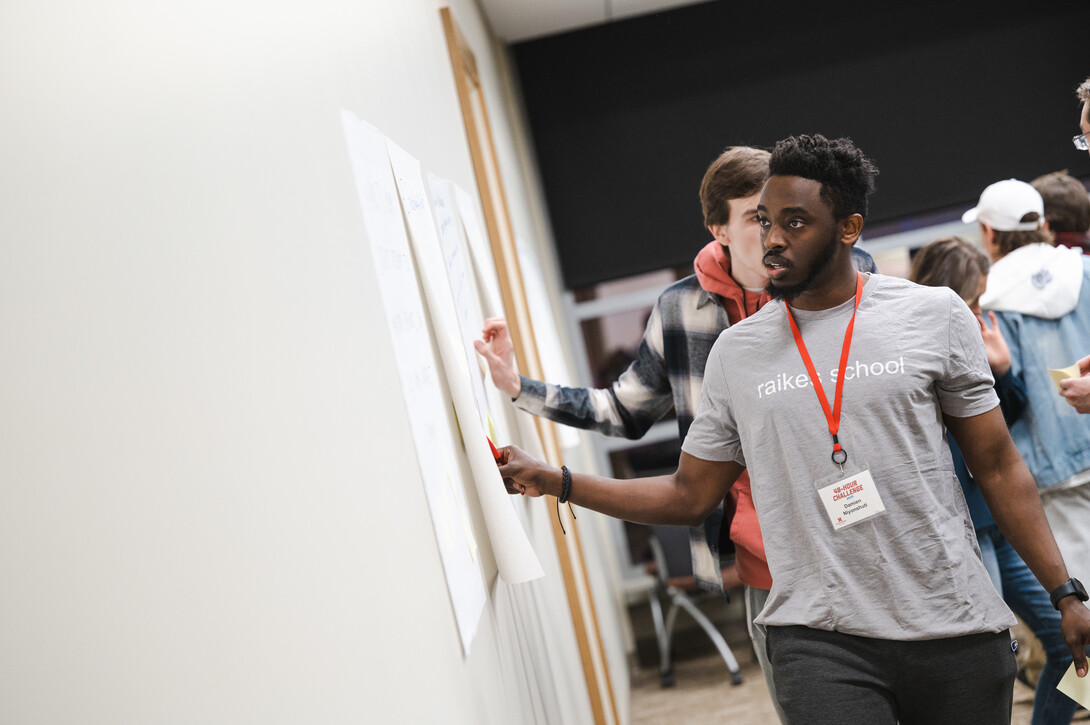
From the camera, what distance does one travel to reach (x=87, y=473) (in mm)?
533

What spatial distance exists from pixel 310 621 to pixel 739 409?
1058 mm

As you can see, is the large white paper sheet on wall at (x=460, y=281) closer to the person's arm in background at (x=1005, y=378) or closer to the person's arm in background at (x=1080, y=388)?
the person's arm in background at (x=1080, y=388)

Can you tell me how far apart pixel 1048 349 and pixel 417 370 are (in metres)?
2.01

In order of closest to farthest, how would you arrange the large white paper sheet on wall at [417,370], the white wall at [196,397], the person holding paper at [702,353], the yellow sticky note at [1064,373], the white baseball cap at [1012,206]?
the white wall at [196,397]
the large white paper sheet on wall at [417,370]
the yellow sticky note at [1064,373]
the person holding paper at [702,353]
the white baseball cap at [1012,206]

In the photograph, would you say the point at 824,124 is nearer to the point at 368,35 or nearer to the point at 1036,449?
the point at 1036,449

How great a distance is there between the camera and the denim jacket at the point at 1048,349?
8.75 feet

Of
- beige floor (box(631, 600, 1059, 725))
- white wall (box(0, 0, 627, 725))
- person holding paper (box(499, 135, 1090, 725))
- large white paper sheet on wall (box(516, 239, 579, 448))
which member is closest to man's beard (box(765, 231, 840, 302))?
person holding paper (box(499, 135, 1090, 725))

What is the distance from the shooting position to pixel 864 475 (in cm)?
161

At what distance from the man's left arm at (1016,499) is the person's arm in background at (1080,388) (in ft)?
1.50

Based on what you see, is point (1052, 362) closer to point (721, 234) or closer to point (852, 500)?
point (721, 234)

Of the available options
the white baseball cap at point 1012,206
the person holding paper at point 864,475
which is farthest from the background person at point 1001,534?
the person holding paper at point 864,475

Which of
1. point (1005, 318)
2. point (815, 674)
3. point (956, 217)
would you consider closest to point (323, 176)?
point (815, 674)

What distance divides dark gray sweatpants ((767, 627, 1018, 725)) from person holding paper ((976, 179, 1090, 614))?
1.20 metres

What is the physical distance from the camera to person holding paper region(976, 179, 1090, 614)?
2658mm
